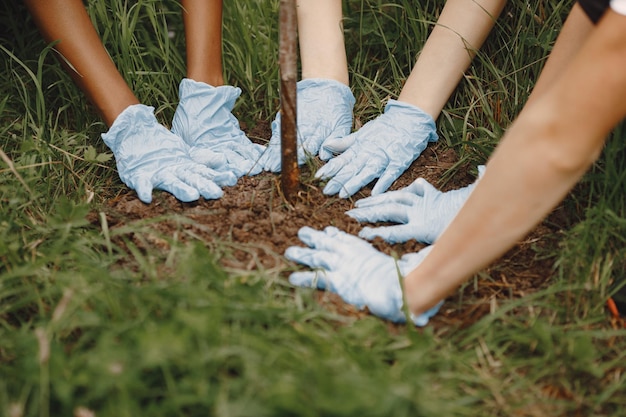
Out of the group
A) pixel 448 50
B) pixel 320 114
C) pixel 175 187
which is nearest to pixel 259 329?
pixel 175 187

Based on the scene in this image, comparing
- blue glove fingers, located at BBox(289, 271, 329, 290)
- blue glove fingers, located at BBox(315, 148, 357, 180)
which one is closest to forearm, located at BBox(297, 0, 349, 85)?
blue glove fingers, located at BBox(315, 148, 357, 180)

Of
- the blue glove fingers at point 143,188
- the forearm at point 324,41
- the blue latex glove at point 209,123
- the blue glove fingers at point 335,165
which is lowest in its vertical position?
the blue glove fingers at point 143,188

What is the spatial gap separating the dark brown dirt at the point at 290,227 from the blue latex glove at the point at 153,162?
4 centimetres

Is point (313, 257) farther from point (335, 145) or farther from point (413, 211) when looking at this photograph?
point (335, 145)

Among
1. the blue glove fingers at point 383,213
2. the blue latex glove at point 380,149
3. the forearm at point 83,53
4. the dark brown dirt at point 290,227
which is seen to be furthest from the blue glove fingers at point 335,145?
the forearm at point 83,53

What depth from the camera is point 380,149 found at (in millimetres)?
2115

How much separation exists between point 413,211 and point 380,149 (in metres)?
0.34

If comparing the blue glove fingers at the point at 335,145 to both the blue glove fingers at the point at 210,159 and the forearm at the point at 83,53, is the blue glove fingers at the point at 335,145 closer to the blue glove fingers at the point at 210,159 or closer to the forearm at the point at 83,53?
the blue glove fingers at the point at 210,159

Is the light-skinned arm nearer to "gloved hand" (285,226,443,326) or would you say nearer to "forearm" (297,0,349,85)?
"forearm" (297,0,349,85)

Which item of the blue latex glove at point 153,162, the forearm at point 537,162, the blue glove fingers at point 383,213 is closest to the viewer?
the forearm at point 537,162

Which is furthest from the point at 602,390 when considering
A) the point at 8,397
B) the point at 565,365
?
the point at 8,397

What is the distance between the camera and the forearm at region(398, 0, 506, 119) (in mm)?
2135

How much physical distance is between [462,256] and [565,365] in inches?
14.1

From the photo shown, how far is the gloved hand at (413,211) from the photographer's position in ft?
5.95
